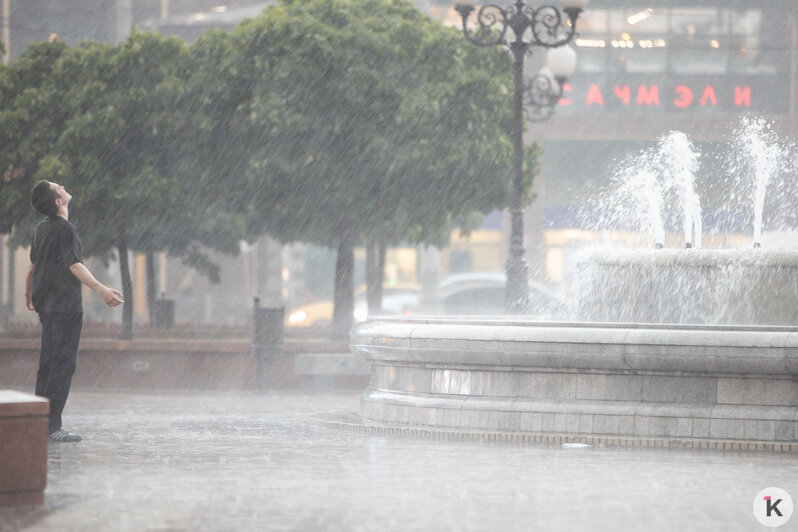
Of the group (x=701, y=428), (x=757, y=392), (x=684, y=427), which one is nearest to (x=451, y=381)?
(x=684, y=427)

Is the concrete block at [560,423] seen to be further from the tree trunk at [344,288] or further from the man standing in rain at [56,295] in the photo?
the tree trunk at [344,288]

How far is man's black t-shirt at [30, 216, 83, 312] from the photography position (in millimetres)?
9898

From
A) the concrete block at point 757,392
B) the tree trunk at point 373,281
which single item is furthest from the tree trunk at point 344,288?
the concrete block at point 757,392

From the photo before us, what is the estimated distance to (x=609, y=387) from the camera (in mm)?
10359

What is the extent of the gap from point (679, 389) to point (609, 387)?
49 cm

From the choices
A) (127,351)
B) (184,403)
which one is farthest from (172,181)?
(184,403)

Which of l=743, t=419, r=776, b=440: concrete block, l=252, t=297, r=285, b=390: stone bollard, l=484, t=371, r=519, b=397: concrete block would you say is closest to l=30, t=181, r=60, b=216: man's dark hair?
l=484, t=371, r=519, b=397: concrete block

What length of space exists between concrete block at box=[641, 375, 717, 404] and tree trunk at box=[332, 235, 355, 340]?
12122 millimetres

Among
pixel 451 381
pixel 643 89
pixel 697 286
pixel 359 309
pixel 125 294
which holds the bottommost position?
pixel 359 309

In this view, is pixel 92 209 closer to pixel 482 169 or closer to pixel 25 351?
pixel 25 351

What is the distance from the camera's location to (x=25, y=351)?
1906 cm

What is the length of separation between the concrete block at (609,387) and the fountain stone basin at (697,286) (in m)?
1.94

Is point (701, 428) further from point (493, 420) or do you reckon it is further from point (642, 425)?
point (493, 420)

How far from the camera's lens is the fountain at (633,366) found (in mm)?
9984
